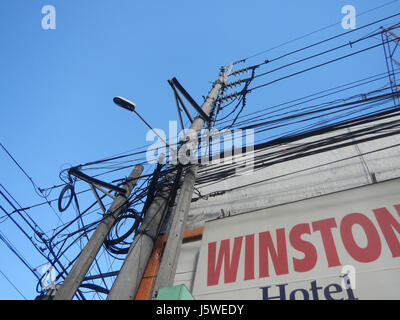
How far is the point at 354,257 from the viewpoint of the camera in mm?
3395

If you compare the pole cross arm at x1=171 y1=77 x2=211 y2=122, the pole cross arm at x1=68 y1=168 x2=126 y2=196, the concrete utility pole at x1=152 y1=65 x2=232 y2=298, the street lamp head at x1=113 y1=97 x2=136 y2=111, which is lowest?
the concrete utility pole at x1=152 y1=65 x2=232 y2=298

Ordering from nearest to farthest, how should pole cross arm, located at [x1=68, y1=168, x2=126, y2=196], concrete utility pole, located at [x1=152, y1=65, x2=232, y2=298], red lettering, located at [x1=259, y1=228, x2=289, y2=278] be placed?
concrete utility pole, located at [x1=152, y1=65, x2=232, y2=298], red lettering, located at [x1=259, y1=228, x2=289, y2=278], pole cross arm, located at [x1=68, y1=168, x2=126, y2=196]

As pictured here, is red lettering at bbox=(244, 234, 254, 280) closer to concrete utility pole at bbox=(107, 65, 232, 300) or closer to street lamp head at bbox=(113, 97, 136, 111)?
concrete utility pole at bbox=(107, 65, 232, 300)

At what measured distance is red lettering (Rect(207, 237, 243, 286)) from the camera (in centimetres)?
400

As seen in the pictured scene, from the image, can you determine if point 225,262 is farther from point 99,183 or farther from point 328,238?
point 99,183

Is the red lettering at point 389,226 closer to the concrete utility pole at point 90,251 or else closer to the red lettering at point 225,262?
the red lettering at point 225,262

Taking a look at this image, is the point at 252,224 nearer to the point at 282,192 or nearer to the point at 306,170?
the point at 282,192

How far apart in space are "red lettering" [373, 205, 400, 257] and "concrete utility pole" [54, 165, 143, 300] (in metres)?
3.76

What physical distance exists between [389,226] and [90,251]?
3913mm

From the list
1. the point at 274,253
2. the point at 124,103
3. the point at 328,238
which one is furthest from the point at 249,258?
the point at 124,103

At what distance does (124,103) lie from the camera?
4.75m

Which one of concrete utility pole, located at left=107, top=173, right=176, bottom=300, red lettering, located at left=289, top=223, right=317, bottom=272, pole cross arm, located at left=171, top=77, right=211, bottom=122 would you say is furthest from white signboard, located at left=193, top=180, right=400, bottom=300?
pole cross arm, located at left=171, top=77, right=211, bottom=122

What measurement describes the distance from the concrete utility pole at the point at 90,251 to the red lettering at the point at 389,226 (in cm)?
376
